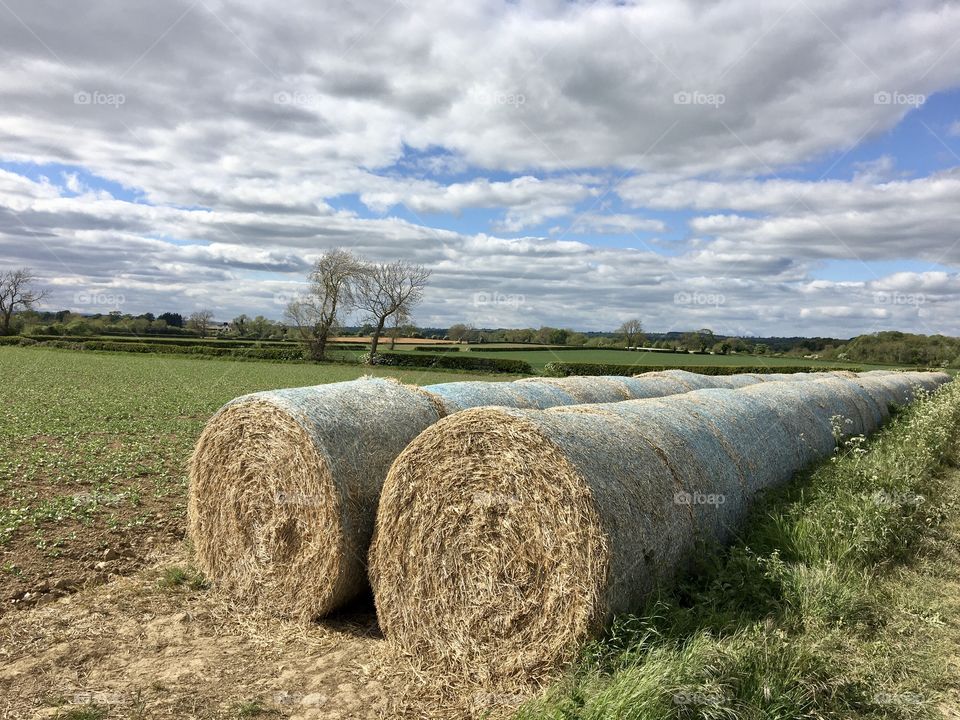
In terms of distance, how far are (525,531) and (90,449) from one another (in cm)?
1105

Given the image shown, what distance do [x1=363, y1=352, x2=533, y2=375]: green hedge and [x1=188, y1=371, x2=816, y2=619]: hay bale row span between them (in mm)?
41314

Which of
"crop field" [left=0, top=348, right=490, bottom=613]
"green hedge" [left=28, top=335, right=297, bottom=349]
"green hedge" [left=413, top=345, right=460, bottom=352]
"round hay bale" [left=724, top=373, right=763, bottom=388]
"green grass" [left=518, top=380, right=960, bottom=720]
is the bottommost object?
"crop field" [left=0, top=348, right=490, bottom=613]

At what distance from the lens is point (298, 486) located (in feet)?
19.6

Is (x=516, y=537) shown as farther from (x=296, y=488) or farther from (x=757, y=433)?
(x=757, y=433)

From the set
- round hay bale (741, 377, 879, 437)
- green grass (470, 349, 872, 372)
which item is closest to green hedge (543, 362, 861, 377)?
green grass (470, 349, 872, 372)

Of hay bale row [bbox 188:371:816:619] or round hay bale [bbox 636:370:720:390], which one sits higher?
round hay bale [bbox 636:370:720:390]

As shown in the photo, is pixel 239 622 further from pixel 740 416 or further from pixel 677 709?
pixel 740 416

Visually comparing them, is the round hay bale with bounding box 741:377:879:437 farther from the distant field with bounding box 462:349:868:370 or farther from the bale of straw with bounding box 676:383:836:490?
the distant field with bounding box 462:349:868:370

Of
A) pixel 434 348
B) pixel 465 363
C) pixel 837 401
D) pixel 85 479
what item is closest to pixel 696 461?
pixel 85 479

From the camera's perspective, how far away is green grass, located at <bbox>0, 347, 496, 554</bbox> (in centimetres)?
851

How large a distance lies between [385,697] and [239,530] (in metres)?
2.58

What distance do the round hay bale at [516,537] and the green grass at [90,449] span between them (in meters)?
4.76

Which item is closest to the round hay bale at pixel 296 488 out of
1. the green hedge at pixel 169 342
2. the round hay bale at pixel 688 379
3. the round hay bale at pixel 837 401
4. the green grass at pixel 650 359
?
the round hay bale at pixel 837 401

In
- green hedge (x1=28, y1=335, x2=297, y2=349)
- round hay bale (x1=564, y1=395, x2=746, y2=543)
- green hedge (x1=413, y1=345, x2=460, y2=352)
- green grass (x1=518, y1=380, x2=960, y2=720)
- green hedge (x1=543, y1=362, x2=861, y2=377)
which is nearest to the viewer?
green grass (x1=518, y1=380, x2=960, y2=720)
